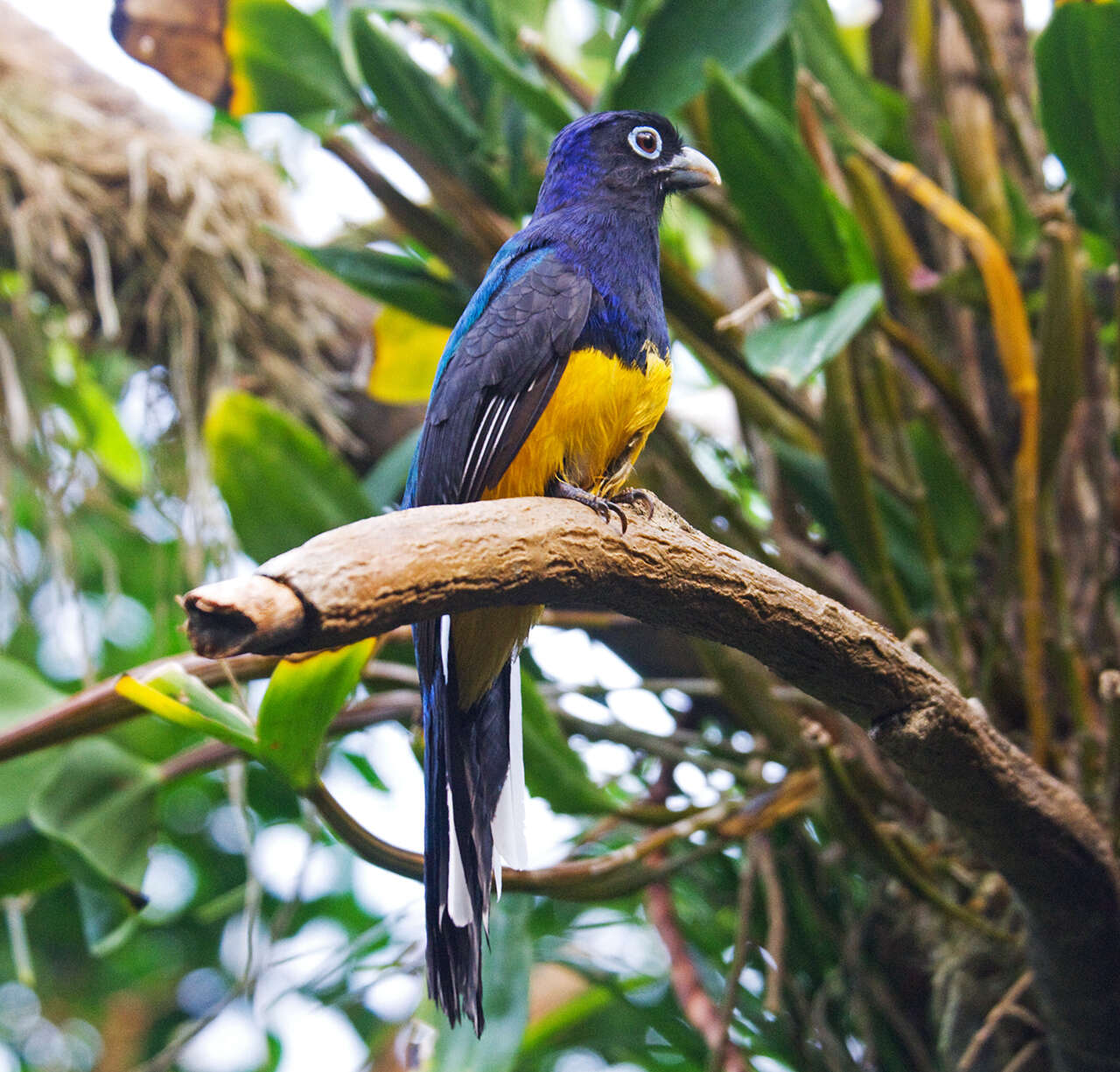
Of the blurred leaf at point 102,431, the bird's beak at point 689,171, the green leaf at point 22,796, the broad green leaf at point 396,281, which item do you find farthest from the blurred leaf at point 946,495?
the blurred leaf at point 102,431

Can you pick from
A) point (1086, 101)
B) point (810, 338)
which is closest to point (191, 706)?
point (810, 338)

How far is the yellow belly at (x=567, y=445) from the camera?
6.57 ft

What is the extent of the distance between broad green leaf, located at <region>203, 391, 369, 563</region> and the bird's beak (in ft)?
3.26

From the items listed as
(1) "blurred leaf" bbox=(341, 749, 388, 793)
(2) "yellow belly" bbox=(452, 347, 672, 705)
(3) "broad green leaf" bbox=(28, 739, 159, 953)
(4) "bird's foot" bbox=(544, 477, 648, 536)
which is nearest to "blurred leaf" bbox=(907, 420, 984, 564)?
Result: (2) "yellow belly" bbox=(452, 347, 672, 705)

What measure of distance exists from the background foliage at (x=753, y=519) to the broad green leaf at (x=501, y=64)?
0.04 ft

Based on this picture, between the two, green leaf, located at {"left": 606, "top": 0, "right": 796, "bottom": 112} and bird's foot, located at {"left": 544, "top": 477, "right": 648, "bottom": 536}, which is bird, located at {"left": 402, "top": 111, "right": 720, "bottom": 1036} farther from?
green leaf, located at {"left": 606, "top": 0, "right": 796, "bottom": 112}

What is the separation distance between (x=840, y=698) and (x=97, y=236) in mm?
2996

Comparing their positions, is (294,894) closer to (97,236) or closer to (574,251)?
(574,251)

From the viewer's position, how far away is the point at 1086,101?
8.03 ft

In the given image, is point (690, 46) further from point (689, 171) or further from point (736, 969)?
point (736, 969)

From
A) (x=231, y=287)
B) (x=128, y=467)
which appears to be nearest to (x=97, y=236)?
(x=231, y=287)

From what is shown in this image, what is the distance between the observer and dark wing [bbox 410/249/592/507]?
1975 mm

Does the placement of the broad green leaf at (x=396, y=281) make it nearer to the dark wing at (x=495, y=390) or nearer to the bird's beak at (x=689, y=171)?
the bird's beak at (x=689, y=171)

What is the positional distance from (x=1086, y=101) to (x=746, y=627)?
5.39 feet
